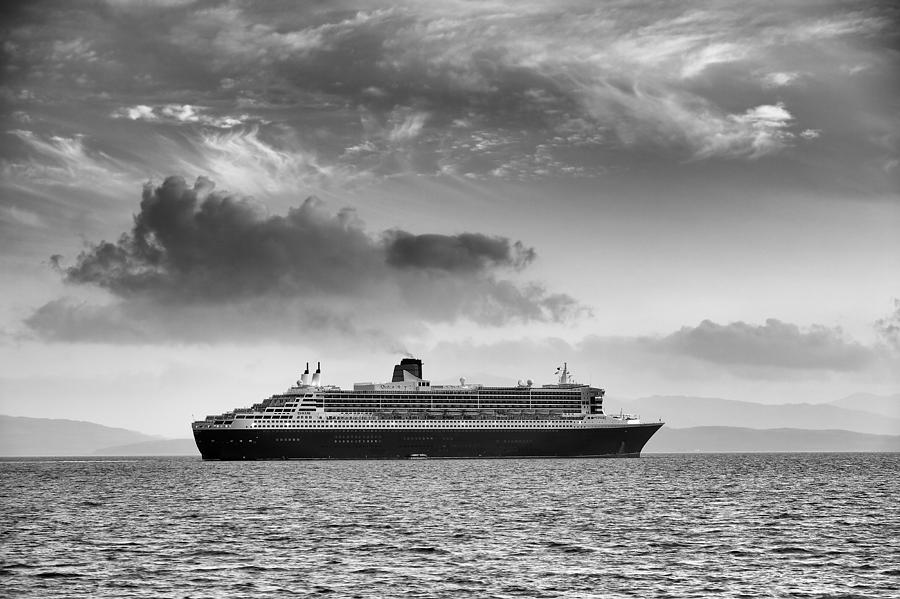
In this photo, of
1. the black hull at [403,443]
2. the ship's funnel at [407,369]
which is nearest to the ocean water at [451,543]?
the black hull at [403,443]

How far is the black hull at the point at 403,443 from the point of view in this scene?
168375 mm

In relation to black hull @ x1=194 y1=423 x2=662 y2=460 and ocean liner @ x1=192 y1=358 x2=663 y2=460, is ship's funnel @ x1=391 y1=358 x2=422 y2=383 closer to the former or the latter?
ocean liner @ x1=192 y1=358 x2=663 y2=460

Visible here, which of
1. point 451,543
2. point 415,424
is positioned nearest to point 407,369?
point 415,424

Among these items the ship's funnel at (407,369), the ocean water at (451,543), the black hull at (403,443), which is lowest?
the ocean water at (451,543)

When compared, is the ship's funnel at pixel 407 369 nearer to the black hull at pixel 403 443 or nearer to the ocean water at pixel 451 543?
the black hull at pixel 403 443

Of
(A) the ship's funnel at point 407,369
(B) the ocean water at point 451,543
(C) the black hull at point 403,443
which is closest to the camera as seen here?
(B) the ocean water at point 451,543

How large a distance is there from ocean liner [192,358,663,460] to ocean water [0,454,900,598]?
73.1m

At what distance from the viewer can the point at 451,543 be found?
53188 mm

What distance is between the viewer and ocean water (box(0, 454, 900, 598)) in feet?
133

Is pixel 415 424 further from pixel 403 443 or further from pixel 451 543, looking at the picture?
pixel 451 543

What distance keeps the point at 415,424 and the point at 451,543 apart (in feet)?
402

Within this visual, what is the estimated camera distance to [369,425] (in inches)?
6816

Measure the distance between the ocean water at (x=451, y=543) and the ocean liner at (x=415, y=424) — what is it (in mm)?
73122

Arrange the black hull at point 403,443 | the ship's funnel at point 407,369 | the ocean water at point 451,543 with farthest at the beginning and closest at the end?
1. the ship's funnel at point 407,369
2. the black hull at point 403,443
3. the ocean water at point 451,543
